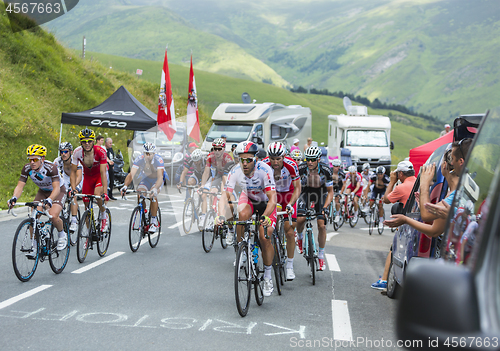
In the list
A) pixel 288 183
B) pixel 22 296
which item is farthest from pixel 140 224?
pixel 22 296

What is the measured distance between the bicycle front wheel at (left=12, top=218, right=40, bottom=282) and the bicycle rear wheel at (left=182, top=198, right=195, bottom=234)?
4.64 m

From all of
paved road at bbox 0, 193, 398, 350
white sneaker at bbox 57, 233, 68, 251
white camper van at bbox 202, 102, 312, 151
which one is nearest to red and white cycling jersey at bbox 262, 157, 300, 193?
paved road at bbox 0, 193, 398, 350

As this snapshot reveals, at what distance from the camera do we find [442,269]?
1.54 m

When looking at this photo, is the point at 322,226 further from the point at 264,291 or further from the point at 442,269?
the point at 442,269

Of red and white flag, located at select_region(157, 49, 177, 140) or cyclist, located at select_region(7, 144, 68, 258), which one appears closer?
cyclist, located at select_region(7, 144, 68, 258)

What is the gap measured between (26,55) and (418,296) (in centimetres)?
2946

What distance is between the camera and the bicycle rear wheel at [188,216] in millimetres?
11516

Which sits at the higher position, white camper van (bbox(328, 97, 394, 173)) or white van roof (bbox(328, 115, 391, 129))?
white van roof (bbox(328, 115, 391, 129))

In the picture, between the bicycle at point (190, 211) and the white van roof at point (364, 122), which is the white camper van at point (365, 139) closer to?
the white van roof at point (364, 122)

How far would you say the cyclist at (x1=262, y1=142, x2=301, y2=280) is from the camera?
298 inches

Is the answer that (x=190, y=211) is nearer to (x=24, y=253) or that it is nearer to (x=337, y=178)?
(x=24, y=253)

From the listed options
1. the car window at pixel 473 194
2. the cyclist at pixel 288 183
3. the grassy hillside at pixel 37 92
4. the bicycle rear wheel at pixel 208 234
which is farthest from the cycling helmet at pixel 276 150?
the grassy hillside at pixel 37 92

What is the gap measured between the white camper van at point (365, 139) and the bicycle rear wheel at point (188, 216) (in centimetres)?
1510

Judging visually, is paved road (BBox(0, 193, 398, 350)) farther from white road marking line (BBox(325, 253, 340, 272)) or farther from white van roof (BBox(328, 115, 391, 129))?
white van roof (BBox(328, 115, 391, 129))
